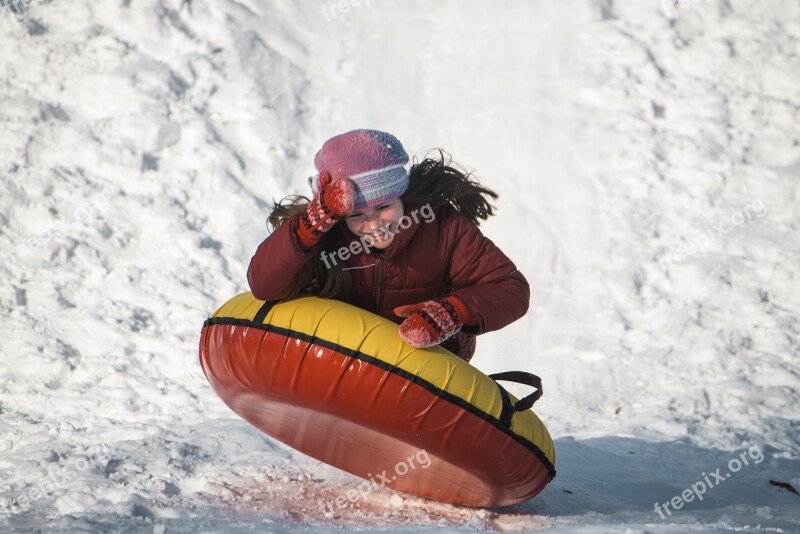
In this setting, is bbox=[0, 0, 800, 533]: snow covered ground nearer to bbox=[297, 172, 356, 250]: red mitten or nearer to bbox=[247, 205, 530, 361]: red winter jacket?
bbox=[247, 205, 530, 361]: red winter jacket

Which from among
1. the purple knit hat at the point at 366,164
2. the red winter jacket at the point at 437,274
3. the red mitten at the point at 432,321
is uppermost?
the purple knit hat at the point at 366,164

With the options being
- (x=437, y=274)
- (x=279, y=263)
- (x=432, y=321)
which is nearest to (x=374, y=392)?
(x=432, y=321)

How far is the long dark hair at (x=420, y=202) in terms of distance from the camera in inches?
103

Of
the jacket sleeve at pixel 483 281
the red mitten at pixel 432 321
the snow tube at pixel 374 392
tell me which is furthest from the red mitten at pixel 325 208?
the jacket sleeve at pixel 483 281

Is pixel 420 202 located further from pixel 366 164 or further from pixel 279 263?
pixel 279 263

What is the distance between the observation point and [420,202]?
267 centimetres

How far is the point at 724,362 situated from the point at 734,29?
134 inches

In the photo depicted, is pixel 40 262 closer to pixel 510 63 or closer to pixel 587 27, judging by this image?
pixel 510 63

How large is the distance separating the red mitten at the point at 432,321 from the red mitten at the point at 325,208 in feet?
1.22

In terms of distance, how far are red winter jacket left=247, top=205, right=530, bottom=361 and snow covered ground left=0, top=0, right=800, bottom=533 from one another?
763mm

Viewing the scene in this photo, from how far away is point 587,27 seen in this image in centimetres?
629

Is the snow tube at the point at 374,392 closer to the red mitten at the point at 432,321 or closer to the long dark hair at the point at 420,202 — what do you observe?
the red mitten at the point at 432,321

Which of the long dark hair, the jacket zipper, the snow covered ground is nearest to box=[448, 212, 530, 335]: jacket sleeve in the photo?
the long dark hair

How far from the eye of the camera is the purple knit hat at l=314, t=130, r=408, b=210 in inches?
93.2
